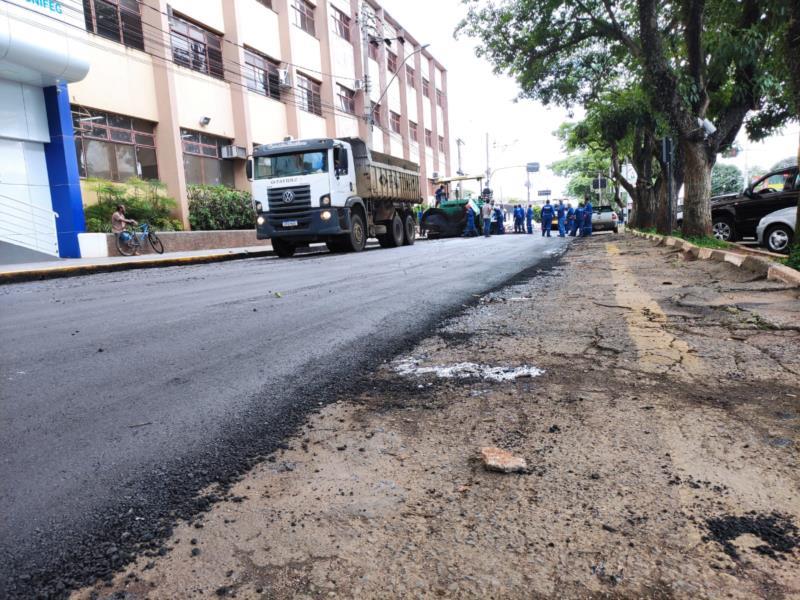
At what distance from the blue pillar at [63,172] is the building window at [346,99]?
52.1 ft

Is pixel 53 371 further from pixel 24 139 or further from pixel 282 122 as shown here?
pixel 282 122

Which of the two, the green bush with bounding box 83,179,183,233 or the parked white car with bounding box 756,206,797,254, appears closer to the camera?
the parked white car with bounding box 756,206,797,254

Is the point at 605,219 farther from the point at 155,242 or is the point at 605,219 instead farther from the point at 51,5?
the point at 51,5

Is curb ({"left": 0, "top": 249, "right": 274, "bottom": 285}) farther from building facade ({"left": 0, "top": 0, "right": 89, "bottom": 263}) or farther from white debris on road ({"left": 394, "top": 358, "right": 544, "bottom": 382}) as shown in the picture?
white debris on road ({"left": 394, "top": 358, "right": 544, "bottom": 382})

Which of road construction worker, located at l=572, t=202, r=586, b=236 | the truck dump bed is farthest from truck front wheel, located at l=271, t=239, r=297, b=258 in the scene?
road construction worker, located at l=572, t=202, r=586, b=236

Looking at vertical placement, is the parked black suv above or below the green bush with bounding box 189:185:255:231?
below

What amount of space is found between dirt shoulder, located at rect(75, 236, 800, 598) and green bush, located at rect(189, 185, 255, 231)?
16.7m

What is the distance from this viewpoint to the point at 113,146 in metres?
16.7

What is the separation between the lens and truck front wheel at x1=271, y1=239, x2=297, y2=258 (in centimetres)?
1495

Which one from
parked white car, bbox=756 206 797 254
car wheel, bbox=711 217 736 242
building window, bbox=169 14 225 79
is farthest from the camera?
building window, bbox=169 14 225 79

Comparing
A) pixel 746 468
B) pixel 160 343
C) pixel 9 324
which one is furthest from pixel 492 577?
pixel 9 324

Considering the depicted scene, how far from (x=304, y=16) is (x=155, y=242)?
15.3m

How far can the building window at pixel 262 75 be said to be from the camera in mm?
21891

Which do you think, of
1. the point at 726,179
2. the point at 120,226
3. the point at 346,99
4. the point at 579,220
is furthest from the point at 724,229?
the point at 726,179
